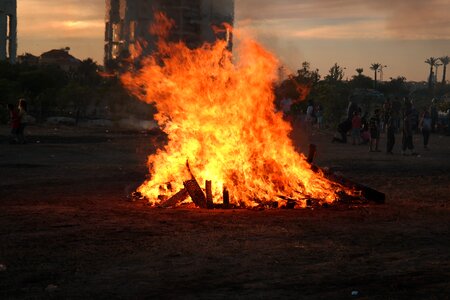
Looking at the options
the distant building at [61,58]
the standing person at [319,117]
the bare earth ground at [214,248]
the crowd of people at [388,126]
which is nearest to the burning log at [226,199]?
the bare earth ground at [214,248]

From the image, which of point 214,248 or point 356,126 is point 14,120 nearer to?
point 356,126

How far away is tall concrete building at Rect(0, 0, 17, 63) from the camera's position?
82.8 meters

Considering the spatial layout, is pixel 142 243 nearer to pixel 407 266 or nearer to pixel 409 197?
pixel 407 266

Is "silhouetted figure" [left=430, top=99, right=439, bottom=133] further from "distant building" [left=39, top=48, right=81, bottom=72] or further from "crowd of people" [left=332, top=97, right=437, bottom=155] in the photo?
"distant building" [left=39, top=48, right=81, bottom=72]

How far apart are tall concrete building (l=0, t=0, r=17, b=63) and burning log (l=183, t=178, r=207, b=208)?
74758 millimetres

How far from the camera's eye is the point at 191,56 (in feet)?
46.5

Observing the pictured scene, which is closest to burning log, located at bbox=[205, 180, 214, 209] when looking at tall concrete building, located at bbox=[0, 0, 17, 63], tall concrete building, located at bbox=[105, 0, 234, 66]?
tall concrete building, located at bbox=[105, 0, 234, 66]

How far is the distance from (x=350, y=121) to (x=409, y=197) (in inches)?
757

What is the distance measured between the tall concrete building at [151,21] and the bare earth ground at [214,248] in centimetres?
7430

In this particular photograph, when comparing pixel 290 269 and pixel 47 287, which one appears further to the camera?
pixel 290 269

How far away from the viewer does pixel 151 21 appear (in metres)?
92.5

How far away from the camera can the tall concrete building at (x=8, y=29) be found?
82750 millimetres

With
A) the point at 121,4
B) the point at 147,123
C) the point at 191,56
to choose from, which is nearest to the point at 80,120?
the point at 147,123

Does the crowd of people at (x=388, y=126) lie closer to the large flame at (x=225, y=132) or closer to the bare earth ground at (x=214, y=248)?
the bare earth ground at (x=214, y=248)
